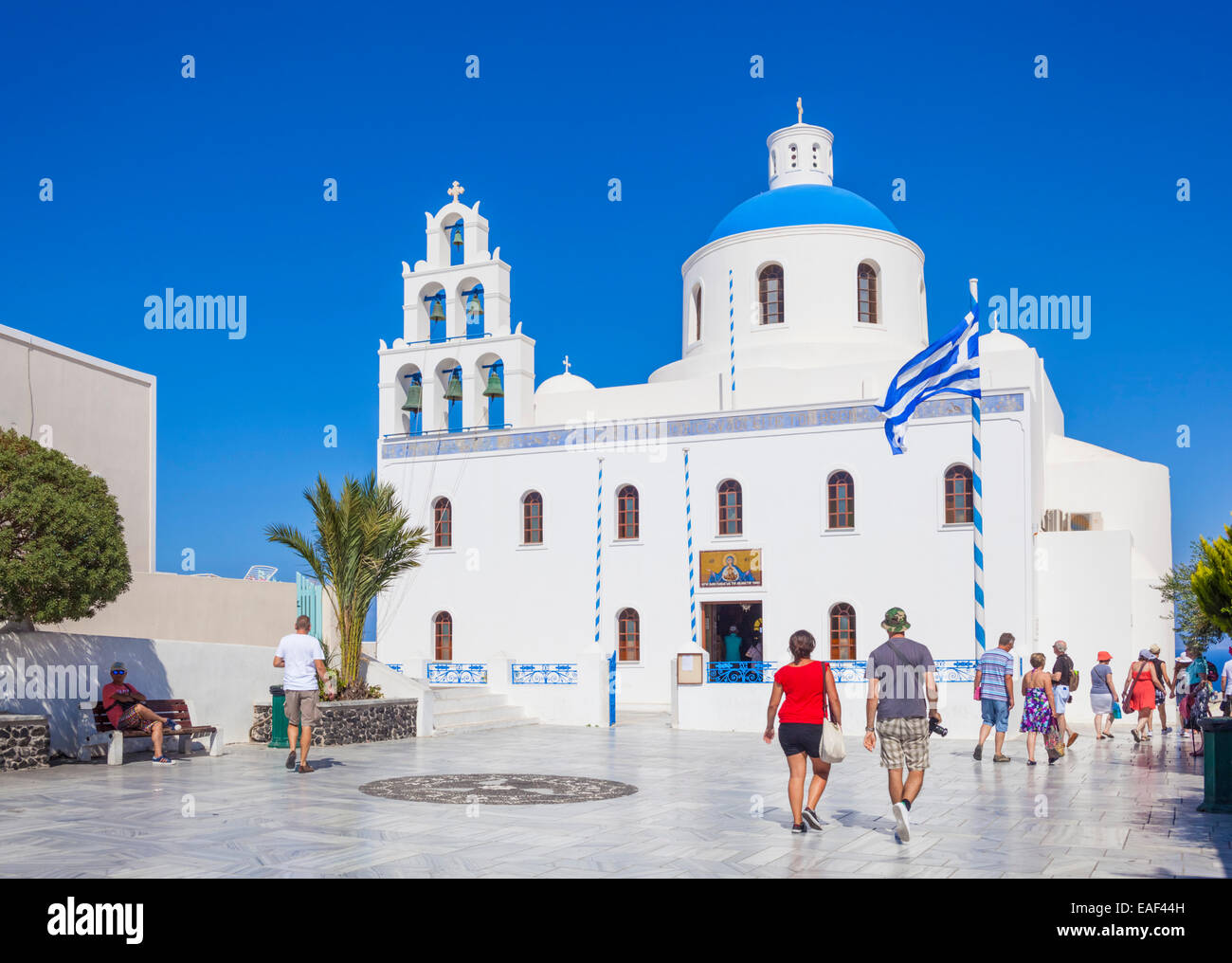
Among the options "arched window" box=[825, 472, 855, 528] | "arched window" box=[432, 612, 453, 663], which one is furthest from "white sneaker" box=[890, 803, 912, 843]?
"arched window" box=[432, 612, 453, 663]

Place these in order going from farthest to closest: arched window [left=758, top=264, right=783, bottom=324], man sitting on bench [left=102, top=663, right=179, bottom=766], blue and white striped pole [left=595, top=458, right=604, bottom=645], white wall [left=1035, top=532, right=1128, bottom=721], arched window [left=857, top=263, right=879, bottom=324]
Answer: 1. arched window [left=857, top=263, right=879, bottom=324]
2. arched window [left=758, top=264, right=783, bottom=324]
3. blue and white striped pole [left=595, top=458, right=604, bottom=645]
4. white wall [left=1035, top=532, right=1128, bottom=721]
5. man sitting on bench [left=102, top=663, right=179, bottom=766]

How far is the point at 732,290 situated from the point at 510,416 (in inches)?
249

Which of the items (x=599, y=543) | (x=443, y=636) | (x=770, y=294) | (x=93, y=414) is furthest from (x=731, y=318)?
(x=93, y=414)

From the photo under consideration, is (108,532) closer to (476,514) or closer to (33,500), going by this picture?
(33,500)

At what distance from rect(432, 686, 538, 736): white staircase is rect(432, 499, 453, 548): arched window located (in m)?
6.35

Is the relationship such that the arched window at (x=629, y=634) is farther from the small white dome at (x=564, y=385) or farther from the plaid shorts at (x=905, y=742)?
the plaid shorts at (x=905, y=742)

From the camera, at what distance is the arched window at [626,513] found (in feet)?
83.6

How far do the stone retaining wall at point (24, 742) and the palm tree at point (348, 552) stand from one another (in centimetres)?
488

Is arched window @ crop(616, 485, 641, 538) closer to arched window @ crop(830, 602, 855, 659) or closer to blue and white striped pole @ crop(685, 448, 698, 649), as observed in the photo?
blue and white striped pole @ crop(685, 448, 698, 649)

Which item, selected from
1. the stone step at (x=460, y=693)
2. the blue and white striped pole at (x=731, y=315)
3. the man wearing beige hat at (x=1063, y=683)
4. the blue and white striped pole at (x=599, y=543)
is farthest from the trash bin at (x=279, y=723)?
the blue and white striped pole at (x=731, y=315)

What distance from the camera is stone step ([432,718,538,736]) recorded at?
17.8 m

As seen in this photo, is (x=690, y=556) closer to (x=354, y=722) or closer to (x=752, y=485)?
(x=752, y=485)
